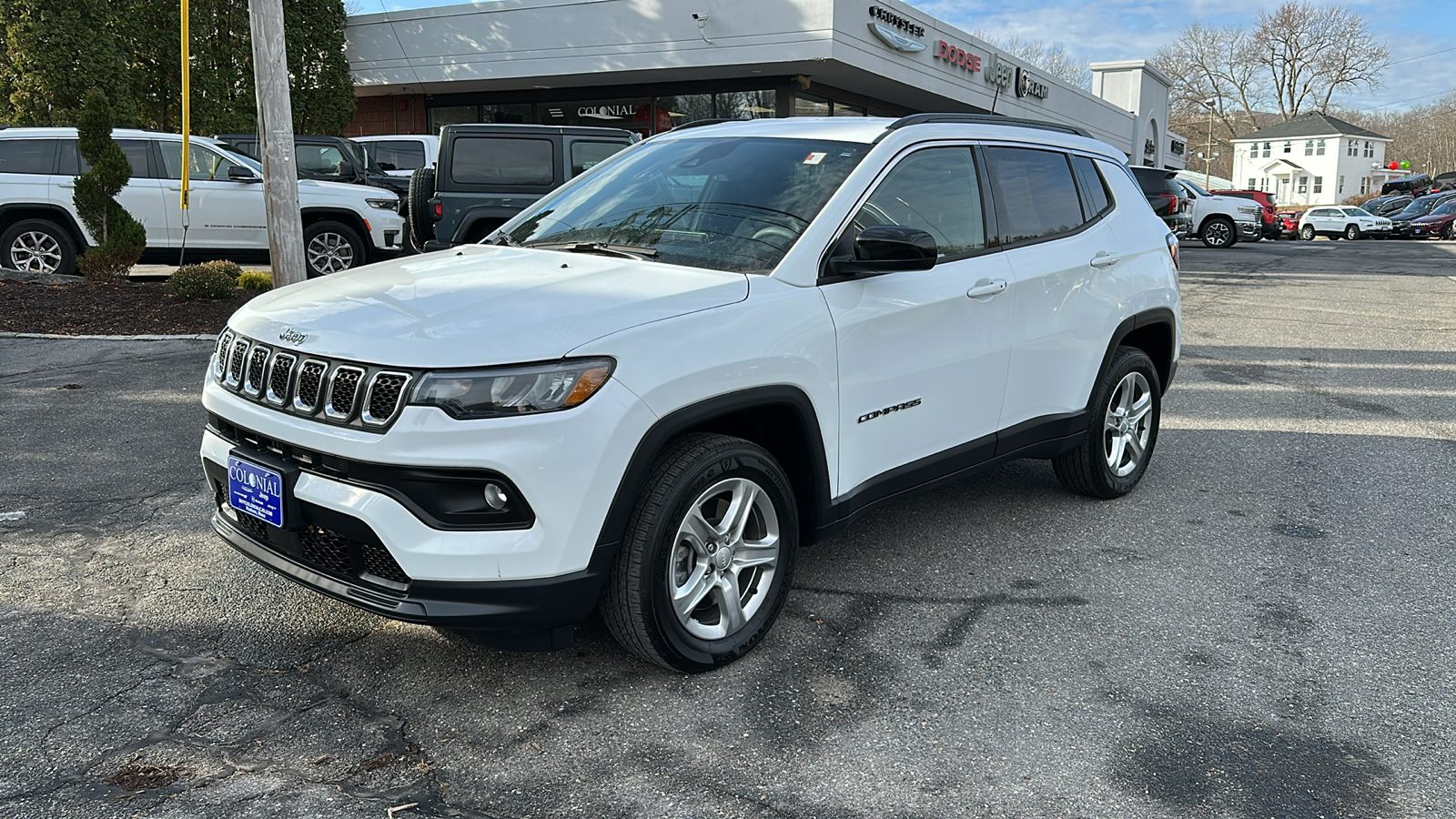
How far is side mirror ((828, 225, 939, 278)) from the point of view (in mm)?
3557

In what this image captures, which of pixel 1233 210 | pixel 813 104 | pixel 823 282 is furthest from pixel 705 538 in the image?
pixel 1233 210

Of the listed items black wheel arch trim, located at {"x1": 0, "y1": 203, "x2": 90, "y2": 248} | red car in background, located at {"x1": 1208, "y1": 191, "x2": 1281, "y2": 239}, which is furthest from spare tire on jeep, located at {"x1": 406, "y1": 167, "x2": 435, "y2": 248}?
red car in background, located at {"x1": 1208, "y1": 191, "x2": 1281, "y2": 239}

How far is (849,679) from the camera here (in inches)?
135

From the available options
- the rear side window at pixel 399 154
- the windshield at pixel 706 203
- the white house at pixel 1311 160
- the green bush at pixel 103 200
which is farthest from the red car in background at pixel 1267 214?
the white house at pixel 1311 160

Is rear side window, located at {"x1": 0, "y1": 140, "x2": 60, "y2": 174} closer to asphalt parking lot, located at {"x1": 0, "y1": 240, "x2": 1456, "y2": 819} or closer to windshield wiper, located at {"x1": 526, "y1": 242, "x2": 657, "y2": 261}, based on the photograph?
asphalt parking lot, located at {"x1": 0, "y1": 240, "x2": 1456, "y2": 819}

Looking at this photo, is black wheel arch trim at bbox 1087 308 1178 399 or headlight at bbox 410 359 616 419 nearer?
headlight at bbox 410 359 616 419

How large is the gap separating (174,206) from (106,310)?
9.19 ft

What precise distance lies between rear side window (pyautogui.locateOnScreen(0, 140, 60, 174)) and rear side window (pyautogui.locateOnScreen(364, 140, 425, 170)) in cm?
547

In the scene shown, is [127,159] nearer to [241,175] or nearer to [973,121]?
[241,175]

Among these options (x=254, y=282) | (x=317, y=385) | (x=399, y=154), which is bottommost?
(x=254, y=282)

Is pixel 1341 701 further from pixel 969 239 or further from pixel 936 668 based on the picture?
pixel 969 239

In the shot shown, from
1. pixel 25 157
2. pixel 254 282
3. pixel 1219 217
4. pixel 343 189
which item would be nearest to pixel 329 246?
pixel 343 189

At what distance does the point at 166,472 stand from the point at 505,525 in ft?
11.3

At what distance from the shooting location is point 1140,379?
17.9 feet
